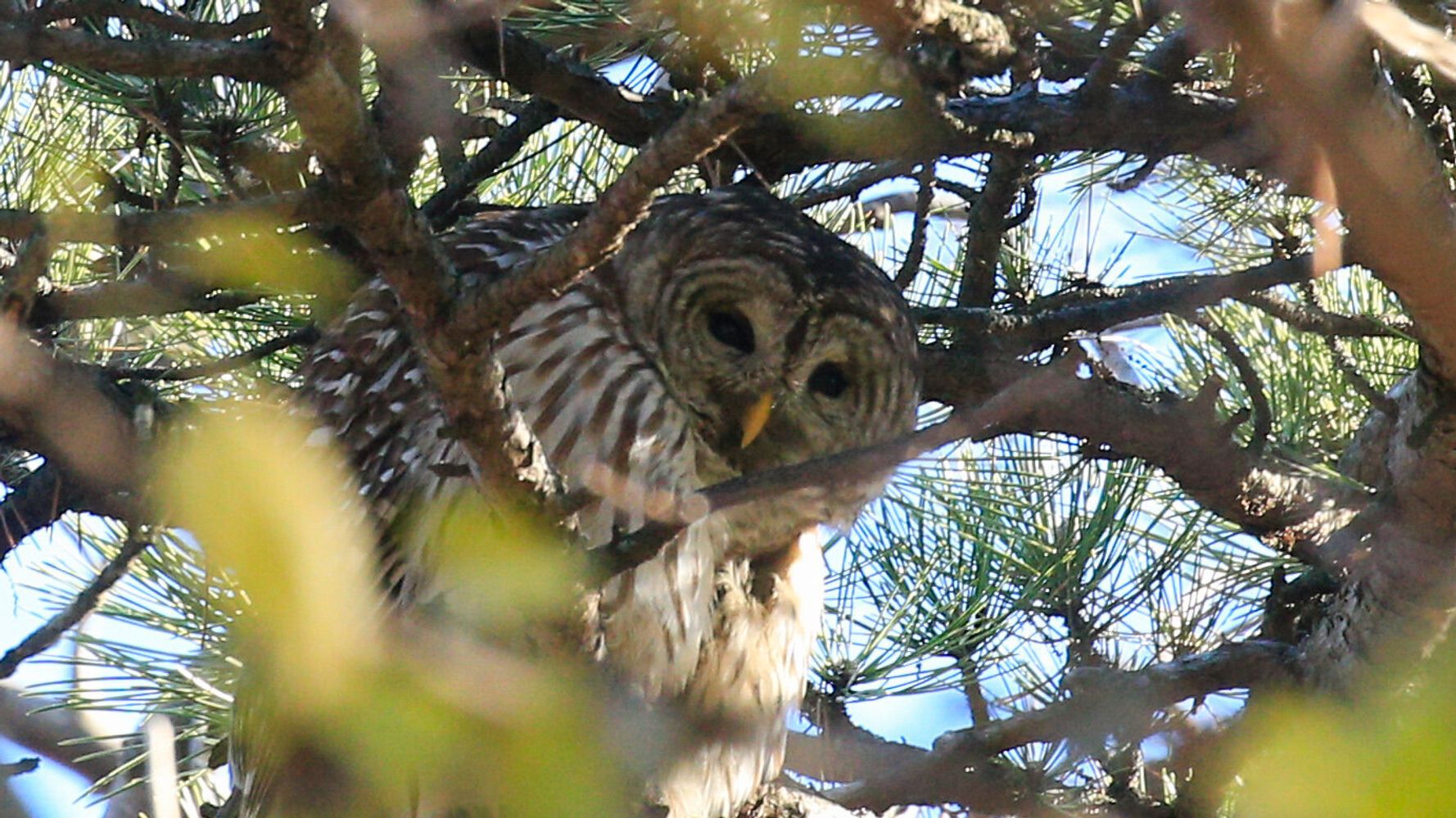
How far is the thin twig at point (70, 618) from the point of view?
10.4ft

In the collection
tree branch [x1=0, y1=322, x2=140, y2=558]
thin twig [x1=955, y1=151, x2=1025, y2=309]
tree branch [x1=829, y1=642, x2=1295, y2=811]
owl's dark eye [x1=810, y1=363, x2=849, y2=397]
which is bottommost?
tree branch [x1=829, y1=642, x2=1295, y2=811]

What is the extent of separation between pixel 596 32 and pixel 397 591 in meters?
1.14

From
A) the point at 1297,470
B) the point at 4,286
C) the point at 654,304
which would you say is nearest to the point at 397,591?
the point at 654,304

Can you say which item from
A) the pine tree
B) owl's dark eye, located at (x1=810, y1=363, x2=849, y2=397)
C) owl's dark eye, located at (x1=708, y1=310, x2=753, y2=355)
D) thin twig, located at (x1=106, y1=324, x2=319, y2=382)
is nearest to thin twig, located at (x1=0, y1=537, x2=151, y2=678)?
the pine tree

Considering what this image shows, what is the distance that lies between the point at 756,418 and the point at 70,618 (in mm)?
1391

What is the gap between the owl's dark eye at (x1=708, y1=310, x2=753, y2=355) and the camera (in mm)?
3523

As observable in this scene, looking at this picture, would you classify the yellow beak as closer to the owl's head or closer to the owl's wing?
the owl's head

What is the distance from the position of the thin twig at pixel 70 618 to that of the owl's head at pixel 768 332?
3.64 ft

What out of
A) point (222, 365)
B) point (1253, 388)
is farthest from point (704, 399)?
point (1253, 388)

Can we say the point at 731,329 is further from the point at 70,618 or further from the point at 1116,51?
the point at 70,618

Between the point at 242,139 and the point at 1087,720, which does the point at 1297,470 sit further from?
the point at 242,139

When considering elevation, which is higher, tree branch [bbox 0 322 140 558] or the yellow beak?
the yellow beak

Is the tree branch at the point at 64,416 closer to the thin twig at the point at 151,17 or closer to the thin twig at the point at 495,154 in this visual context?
the thin twig at the point at 151,17

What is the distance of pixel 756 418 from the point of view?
3379 millimetres
